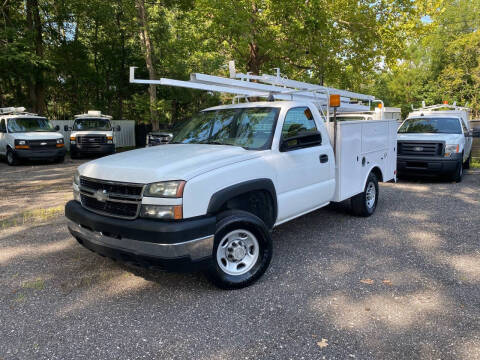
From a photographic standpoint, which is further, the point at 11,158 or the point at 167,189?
the point at 11,158

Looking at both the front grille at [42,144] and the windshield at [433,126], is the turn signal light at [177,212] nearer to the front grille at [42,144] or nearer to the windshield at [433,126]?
the windshield at [433,126]

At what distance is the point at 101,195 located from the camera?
12.1ft

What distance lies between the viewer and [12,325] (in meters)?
3.25

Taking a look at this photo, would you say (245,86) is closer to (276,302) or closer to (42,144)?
(276,302)

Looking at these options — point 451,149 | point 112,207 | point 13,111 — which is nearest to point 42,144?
point 13,111

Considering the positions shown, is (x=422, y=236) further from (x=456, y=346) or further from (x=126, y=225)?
(x=126, y=225)

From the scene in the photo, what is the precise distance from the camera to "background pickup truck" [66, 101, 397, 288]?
131 inches

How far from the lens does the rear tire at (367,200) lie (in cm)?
621

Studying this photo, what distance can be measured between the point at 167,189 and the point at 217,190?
0.48 meters

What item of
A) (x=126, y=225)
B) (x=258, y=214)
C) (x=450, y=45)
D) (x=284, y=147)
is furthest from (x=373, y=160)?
(x=450, y=45)

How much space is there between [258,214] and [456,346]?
2165 mm

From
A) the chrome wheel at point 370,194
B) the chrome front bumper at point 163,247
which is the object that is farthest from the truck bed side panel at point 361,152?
the chrome front bumper at point 163,247

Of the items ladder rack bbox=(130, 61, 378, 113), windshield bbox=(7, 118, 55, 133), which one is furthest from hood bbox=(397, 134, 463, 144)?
windshield bbox=(7, 118, 55, 133)

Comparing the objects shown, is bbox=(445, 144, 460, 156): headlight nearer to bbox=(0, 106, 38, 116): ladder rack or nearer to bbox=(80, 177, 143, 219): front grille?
bbox=(80, 177, 143, 219): front grille
